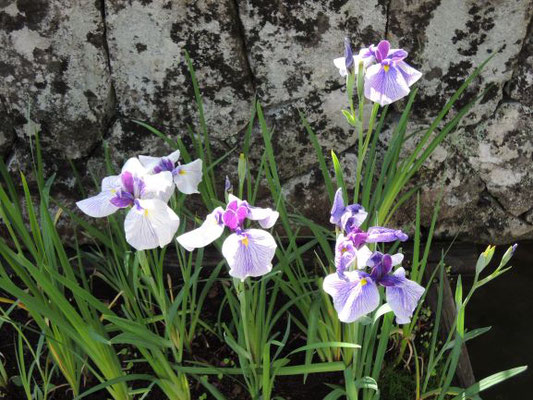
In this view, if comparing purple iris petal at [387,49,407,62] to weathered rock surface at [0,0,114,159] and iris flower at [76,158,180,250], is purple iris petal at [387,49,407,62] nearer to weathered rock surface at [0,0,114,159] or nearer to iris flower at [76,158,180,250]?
iris flower at [76,158,180,250]

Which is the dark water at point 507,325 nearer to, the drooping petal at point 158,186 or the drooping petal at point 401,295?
the drooping petal at point 401,295

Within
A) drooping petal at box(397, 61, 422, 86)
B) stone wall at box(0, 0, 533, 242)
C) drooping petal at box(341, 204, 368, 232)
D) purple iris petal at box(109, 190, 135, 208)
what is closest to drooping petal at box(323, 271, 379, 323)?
drooping petal at box(341, 204, 368, 232)

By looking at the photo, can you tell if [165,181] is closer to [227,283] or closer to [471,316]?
[227,283]

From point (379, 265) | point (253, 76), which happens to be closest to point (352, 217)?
point (379, 265)

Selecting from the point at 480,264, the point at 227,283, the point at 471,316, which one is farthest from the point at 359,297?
the point at 471,316

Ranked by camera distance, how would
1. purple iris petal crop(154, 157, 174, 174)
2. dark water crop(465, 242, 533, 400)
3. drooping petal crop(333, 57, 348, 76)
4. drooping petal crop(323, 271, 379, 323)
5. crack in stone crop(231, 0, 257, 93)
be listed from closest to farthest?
drooping petal crop(323, 271, 379, 323) < purple iris petal crop(154, 157, 174, 174) < drooping petal crop(333, 57, 348, 76) < crack in stone crop(231, 0, 257, 93) < dark water crop(465, 242, 533, 400)

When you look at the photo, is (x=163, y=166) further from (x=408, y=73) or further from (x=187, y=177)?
(x=408, y=73)

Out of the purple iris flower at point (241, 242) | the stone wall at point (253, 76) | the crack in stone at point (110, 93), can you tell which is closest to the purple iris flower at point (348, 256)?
the purple iris flower at point (241, 242)
